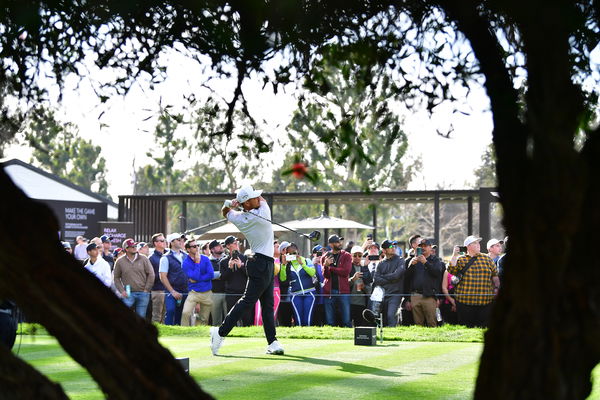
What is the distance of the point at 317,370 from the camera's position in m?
10.8

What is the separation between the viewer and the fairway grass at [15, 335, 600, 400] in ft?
29.7

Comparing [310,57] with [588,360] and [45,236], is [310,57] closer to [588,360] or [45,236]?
[45,236]

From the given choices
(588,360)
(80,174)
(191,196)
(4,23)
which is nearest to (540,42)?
(588,360)

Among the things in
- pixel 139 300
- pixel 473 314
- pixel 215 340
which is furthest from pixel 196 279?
pixel 215 340

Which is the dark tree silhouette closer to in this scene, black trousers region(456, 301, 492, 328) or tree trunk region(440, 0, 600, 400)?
tree trunk region(440, 0, 600, 400)

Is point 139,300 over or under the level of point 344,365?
over

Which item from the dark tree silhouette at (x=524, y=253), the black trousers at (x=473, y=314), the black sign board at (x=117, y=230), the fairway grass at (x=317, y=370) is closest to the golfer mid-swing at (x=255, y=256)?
the fairway grass at (x=317, y=370)

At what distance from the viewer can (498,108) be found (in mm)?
2752

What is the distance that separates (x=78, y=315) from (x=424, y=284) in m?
16.3

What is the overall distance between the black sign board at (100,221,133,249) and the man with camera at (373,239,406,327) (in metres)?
12.4

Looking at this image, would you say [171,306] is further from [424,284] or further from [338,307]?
[424,284]

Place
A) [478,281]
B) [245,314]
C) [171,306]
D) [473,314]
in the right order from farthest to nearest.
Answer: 1. [245,314]
2. [171,306]
3. [473,314]
4. [478,281]

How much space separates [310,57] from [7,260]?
208cm

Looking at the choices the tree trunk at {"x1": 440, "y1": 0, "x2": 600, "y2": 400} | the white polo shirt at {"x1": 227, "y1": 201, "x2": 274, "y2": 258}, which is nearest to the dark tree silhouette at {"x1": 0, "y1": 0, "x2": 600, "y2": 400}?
the tree trunk at {"x1": 440, "y1": 0, "x2": 600, "y2": 400}
